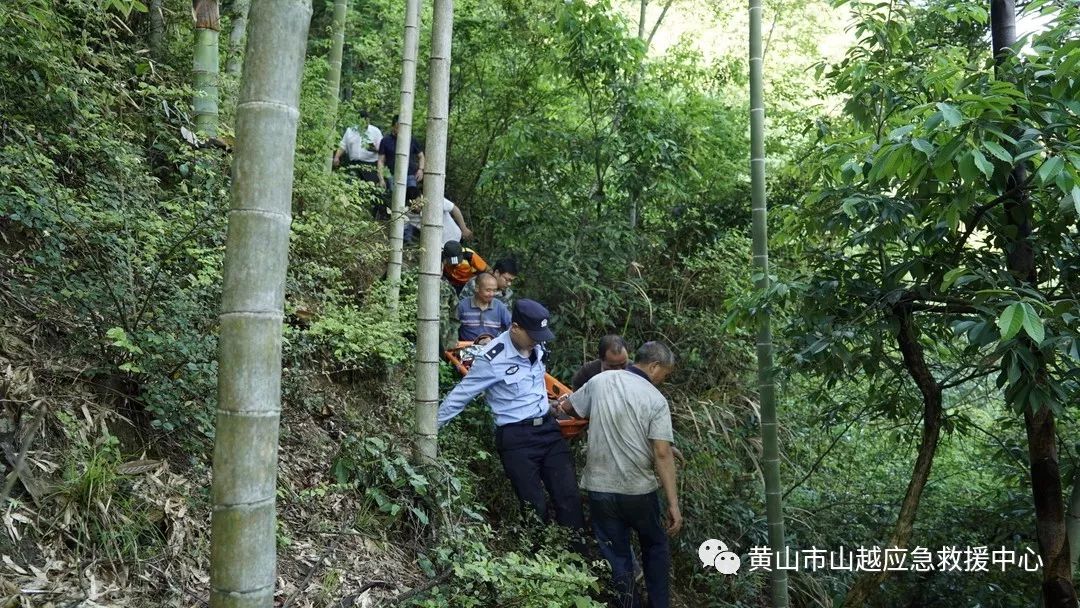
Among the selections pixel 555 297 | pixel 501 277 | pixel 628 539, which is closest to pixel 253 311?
pixel 628 539

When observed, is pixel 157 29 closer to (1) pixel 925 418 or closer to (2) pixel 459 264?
(2) pixel 459 264

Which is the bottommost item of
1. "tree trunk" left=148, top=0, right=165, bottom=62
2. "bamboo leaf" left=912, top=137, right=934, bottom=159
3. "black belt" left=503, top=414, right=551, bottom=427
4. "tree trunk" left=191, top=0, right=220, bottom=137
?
"black belt" left=503, top=414, right=551, bottom=427

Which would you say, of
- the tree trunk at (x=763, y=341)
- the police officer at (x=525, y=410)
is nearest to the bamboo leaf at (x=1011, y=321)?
the tree trunk at (x=763, y=341)

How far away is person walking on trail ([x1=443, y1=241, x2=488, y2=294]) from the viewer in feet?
19.7

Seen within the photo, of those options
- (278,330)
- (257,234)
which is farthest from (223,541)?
(257,234)

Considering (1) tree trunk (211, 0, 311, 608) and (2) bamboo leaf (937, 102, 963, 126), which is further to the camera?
(2) bamboo leaf (937, 102, 963, 126)

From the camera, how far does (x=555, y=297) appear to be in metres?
6.76

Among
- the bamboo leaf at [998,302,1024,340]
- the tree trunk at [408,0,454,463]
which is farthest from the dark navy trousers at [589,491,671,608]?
the bamboo leaf at [998,302,1024,340]

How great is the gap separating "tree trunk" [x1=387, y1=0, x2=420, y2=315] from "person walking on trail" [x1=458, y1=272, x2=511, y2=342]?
0.47 metres

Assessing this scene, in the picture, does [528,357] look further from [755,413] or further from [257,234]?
[257,234]

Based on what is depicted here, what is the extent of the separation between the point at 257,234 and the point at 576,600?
2.61 m

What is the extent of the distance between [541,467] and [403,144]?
2.53m

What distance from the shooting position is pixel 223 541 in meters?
1.80

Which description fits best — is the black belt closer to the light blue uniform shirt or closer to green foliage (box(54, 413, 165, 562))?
the light blue uniform shirt
